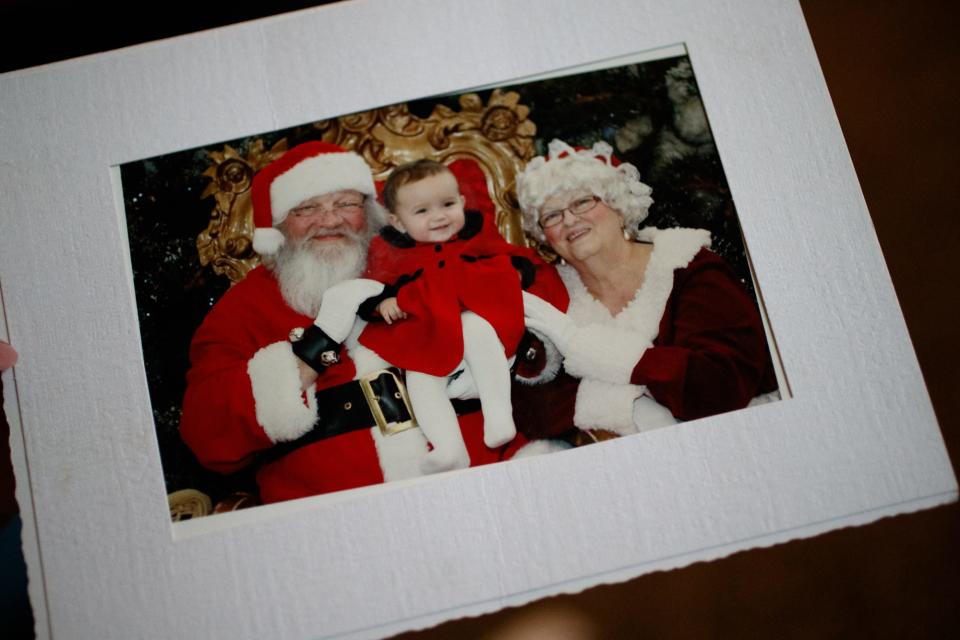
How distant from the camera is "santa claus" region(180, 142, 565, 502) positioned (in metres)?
0.92

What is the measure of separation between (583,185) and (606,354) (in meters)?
0.27

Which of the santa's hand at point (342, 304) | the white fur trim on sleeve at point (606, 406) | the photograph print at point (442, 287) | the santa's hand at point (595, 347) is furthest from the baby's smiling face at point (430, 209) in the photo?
the white fur trim on sleeve at point (606, 406)

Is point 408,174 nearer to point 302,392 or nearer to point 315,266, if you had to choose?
point 315,266

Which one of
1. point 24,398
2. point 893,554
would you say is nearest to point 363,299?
point 24,398

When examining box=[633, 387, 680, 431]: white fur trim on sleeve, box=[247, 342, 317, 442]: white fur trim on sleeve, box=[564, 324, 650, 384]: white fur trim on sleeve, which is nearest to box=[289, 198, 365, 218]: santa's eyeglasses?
box=[247, 342, 317, 442]: white fur trim on sleeve

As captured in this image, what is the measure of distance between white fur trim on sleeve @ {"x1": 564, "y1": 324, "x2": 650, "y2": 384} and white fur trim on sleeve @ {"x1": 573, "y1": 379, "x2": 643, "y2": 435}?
13mm

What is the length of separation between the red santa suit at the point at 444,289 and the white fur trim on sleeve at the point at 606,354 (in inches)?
3.5

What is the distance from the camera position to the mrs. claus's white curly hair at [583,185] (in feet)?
3.17

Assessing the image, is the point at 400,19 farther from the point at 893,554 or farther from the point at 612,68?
the point at 893,554

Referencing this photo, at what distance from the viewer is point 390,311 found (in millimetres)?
946

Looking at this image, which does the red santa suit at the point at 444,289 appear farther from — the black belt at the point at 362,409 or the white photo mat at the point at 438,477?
the white photo mat at the point at 438,477

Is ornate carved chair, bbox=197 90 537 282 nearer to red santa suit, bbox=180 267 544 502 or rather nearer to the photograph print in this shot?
the photograph print

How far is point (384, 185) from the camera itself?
98 cm

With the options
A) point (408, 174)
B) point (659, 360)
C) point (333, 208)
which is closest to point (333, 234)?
point (333, 208)
